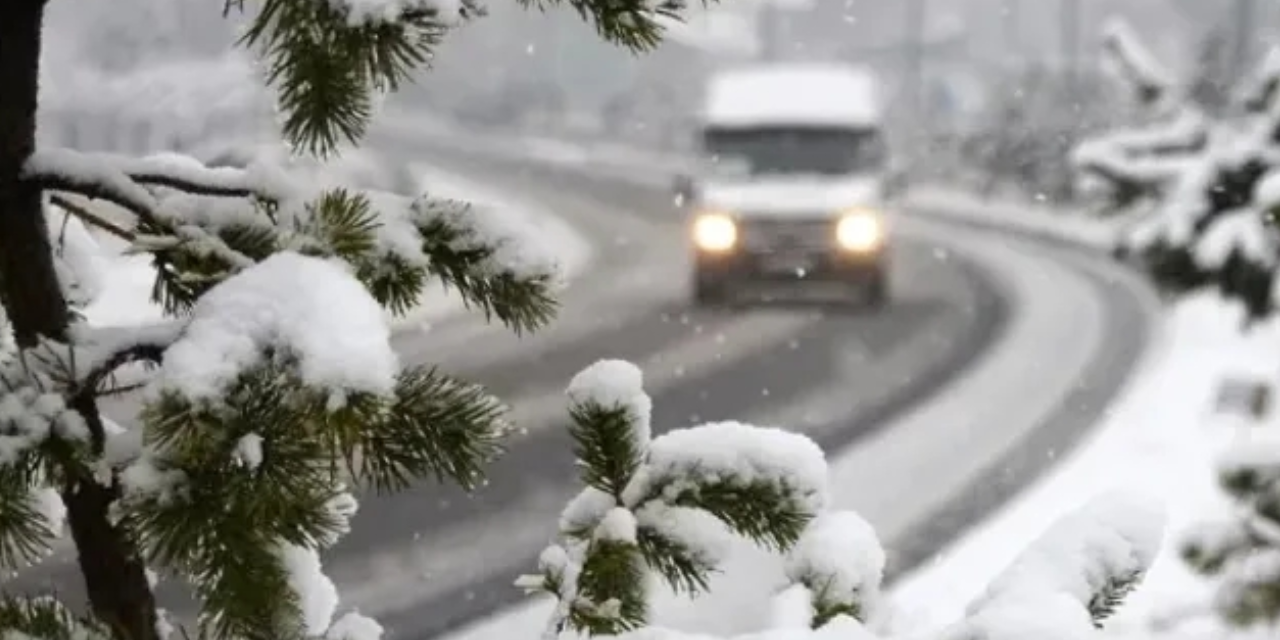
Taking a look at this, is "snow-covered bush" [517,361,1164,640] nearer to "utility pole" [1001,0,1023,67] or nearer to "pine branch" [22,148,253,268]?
"pine branch" [22,148,253,268]

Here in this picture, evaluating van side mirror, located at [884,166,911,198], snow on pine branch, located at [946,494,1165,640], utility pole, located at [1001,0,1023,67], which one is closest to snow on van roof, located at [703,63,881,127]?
van side mirror, located at [884,166,911,198]

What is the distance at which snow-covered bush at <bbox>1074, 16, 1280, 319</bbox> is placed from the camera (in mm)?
4949

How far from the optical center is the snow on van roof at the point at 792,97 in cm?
1491

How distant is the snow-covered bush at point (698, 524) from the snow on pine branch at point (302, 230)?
0.12 m

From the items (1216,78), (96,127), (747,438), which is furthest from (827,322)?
(1216,78)

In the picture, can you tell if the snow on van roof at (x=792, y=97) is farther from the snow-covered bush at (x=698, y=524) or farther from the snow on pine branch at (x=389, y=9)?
the snow on pine branch at (x=389, y=9)

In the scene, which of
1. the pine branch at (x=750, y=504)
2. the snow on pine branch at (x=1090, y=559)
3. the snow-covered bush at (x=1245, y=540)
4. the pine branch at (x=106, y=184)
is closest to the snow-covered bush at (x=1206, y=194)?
the snow-covered bush at (x=1245, y=540)

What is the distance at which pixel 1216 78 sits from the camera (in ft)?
88.5

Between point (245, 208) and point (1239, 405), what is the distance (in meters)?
10.2

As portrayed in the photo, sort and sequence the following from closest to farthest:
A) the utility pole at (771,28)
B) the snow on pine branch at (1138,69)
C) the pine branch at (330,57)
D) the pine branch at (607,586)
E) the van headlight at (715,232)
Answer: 1. the pine branch at (330,57)
2. the pine branch at (607,586)
3. the snow on pine branch at (1138,69)
4. the van headlight at (715,232)
5. the utility pole at (771,28)

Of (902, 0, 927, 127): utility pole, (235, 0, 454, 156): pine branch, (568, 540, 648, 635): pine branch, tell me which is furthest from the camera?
(902, 0, 927, 127): utility pole

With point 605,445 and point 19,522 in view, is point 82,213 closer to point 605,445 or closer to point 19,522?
point 19,522

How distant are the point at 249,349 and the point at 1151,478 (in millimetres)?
8270

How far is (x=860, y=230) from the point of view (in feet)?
48.0
